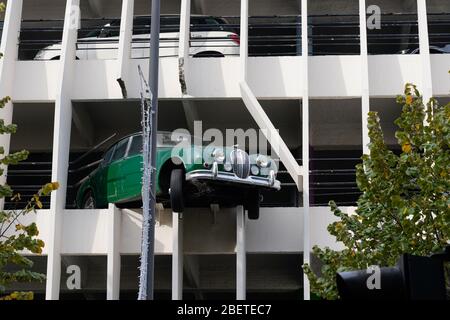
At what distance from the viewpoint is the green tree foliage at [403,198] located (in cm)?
1369

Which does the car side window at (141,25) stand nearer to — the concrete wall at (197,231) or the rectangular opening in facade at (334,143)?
the rectangular opening in facade at (334,143)

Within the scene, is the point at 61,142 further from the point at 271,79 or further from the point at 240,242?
the point at 271,79

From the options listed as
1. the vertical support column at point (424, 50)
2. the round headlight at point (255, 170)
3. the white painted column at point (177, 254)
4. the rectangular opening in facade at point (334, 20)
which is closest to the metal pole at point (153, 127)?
the round headlight at point (255, 170)

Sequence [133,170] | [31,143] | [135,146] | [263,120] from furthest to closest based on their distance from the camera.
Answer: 1. [31,143]
2. [263,120]
3. [135,146]
4. [133,170]

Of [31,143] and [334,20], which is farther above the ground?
[334,20]

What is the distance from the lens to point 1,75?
21.4 meters

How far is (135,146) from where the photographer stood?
64.1 ft

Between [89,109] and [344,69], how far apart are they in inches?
236

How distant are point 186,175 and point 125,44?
4820 mm

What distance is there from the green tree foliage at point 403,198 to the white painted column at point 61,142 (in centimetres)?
709

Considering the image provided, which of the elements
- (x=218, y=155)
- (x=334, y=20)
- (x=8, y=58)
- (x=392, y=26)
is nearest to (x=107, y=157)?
(x=8, y=58)

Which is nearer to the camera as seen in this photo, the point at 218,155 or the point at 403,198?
the point at 403,198
